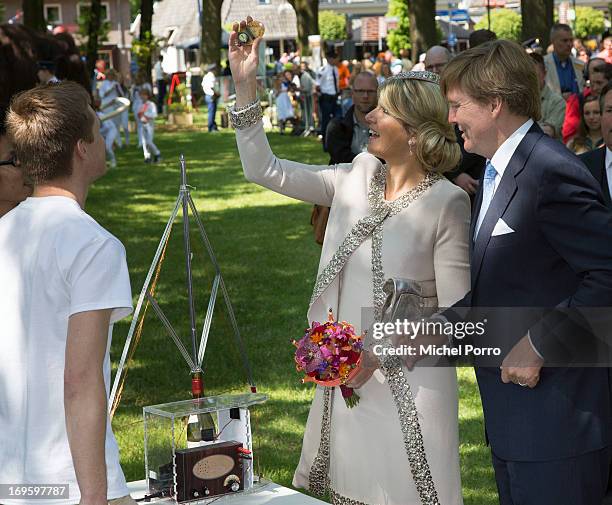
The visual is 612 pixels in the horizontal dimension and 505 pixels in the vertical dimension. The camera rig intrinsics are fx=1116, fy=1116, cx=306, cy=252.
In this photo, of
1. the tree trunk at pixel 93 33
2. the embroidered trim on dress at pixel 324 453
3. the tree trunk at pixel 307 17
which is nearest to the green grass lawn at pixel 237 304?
the embroidered trim on dress at pixel 324 453

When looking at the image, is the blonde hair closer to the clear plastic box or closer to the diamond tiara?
the diamond tiara

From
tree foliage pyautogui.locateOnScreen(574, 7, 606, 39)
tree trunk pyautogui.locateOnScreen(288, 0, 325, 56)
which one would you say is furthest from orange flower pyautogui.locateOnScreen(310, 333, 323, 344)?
tree foliage pyautogui.locateOnScreen(574, 7, 606, 39)

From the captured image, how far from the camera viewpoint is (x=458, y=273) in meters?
4.10

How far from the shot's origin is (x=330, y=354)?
3969mm

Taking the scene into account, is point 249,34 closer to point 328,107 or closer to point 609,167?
point 609,167

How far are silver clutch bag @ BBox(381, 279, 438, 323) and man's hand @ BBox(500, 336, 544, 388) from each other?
2.27ft

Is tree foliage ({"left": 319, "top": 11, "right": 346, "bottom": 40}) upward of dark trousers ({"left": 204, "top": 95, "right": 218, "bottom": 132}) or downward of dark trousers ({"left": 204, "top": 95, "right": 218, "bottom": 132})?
upward

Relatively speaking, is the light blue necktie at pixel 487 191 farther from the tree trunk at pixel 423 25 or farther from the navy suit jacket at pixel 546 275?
the tree trunk at pixel 423 25

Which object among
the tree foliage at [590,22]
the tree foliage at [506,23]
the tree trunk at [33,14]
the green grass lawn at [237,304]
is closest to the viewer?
the green grass lawn at [237,304]

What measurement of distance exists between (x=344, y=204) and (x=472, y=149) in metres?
0.94

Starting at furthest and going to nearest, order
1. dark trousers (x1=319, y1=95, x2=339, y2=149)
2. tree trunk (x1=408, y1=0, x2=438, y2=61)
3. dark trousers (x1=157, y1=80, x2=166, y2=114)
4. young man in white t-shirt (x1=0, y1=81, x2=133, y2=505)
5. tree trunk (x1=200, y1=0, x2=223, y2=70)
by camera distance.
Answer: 1. dark trousers (x1=157, y1=80, x2=166, y2=114)
2. tree trunk (x1=200, y1=0, x2=223, y2=70)
3. tree trunk (x1=408, y1=0, x2=438, y2=61)
4. dark trousers (x1=319, y1=95, x2=339, y2=149)
5. young man in white t-shirt (x1=0, y1=81, x2=133, y2=505)

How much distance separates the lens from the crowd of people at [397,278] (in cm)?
293

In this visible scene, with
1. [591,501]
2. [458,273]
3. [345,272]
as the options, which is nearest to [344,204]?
[345,272]

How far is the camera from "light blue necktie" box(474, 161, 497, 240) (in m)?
3.44
